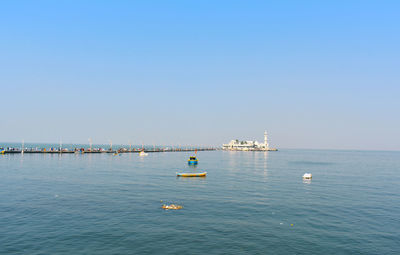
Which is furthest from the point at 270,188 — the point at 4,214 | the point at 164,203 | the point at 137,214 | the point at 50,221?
the point at 4,214

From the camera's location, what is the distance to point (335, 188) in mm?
65562

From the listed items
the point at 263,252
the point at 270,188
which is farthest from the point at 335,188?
the point at 263,252

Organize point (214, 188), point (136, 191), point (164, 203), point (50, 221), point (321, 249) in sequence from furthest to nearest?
1. point (214, 188)
2. point (136, 191)
3. point (164, 203)
4. point (50, 221)
5. point (321, 249)

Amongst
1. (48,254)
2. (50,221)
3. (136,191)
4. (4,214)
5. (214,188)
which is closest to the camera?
(48,254)

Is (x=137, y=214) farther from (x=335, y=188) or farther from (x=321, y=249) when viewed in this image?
(x=335, y=188)

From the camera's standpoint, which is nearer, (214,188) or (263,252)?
(263,252)

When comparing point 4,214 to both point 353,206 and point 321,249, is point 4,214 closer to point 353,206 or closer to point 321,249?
point 321,249

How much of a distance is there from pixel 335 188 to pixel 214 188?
2960 centimetres

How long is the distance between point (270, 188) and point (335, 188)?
54.8ft

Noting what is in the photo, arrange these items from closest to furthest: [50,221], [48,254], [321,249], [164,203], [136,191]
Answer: [48,254] < [321,249] < [50,221] < [164,203] < [136,191]

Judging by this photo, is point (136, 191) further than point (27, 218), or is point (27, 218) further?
point (136, 191)

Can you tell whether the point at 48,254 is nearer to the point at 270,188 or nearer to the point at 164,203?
the point at 164,203

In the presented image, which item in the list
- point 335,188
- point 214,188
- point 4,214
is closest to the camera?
point 4,214

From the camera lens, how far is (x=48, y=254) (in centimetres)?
2494
